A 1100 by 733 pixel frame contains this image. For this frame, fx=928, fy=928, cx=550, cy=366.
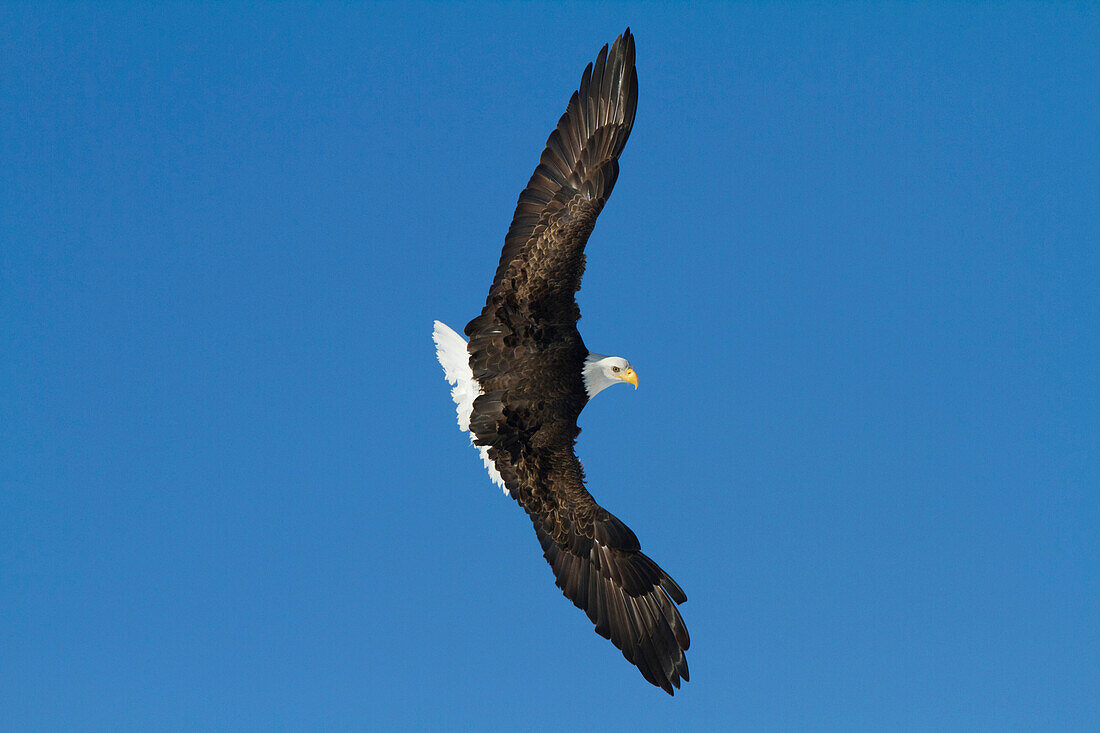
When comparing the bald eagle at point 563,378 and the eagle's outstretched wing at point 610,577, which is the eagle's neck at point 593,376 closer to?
the bald eagle at point 563,378

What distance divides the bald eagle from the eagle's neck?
0.7 inches

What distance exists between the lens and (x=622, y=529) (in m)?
11.0

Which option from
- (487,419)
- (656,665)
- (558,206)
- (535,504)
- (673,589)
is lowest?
(656,665)

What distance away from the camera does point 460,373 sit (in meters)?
11.8

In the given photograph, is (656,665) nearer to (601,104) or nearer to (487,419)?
(487,419)

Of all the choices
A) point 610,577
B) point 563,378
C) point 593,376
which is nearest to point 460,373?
point 563,378

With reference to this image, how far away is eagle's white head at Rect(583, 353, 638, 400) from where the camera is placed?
12.1m

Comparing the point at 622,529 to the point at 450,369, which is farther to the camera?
the point at 450,369

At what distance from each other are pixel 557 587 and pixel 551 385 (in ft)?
8.20

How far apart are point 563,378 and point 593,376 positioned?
0.63 meters

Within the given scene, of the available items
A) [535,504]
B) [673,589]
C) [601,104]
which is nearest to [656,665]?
[673,589]

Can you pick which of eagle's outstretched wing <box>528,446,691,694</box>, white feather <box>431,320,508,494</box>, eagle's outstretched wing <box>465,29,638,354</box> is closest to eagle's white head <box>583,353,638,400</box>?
eagle's outstretched wing <box>465,29,638,354</box>

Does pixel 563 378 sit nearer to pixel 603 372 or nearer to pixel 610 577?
pixel 603 372

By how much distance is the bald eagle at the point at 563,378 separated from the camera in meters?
11.0
